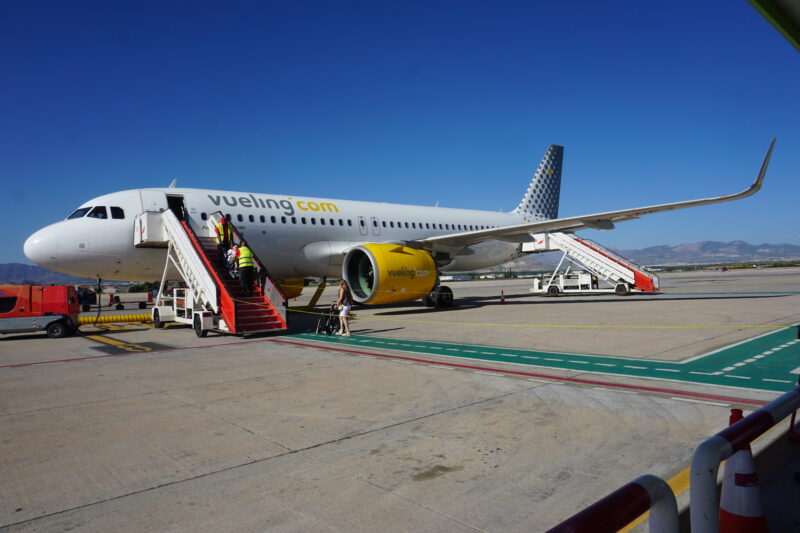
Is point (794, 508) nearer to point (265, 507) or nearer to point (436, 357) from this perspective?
point (265, 507)

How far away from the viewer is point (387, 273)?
14.9 m

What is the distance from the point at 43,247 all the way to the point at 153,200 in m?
2.79

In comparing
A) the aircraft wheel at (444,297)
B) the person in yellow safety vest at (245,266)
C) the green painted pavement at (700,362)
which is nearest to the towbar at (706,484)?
the green painted pavement at (700,362)

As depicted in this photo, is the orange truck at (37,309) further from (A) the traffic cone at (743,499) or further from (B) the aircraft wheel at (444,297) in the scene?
(A) the traffic cone at (743,499)

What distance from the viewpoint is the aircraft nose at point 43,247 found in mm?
12555

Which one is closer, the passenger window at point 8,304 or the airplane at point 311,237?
the passenger window at point 8,304

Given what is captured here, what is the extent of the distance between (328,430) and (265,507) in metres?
1.54

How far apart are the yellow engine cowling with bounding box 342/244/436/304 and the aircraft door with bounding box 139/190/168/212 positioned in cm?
529

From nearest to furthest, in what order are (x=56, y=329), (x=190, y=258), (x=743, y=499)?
(x=743, y=499)
(x=190, y=258)
(x=56, y=329)

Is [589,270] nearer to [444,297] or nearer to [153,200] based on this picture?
[444,297]

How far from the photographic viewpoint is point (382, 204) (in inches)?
762

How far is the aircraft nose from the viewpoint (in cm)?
1255

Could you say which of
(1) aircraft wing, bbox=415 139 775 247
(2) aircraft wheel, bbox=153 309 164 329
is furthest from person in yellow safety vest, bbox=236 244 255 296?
(1) aircraft wing, bbox=415 139 775 247

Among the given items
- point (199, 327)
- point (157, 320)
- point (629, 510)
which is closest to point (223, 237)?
point (199, 327)
